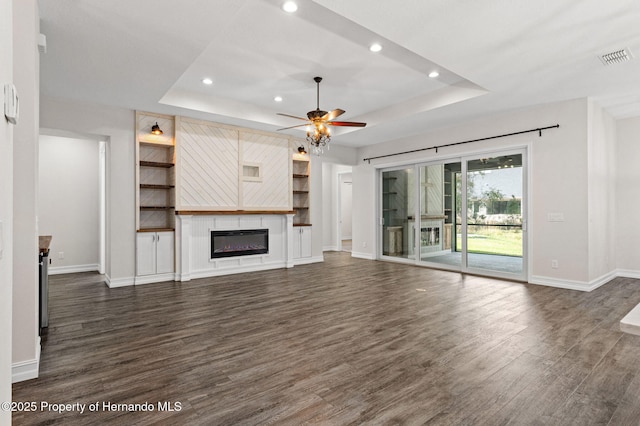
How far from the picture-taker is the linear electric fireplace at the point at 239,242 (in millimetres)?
6395

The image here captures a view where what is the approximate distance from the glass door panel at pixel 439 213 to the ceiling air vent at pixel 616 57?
3044 millimetres

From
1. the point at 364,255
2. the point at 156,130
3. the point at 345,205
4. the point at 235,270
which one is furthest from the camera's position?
the point at 345,205

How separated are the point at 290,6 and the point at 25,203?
270 cm

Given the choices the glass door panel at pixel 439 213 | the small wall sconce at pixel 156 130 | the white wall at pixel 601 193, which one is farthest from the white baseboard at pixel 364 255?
the small wall sconce at pixel 156 130

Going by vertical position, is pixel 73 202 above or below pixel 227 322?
above

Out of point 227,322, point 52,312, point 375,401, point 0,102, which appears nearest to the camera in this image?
point 0,102

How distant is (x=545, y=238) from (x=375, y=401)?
4723mm

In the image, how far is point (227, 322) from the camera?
3.63 metres

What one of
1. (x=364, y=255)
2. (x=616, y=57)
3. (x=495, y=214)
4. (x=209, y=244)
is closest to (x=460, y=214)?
(x=495, y=214)

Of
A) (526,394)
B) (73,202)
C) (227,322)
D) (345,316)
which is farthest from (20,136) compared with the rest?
(73,202)

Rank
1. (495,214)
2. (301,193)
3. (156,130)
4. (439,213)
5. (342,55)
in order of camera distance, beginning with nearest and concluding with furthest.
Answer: (342,55) → (156,130) → (495,214) → (439,213) → (301,193)

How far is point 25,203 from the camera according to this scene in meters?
2.42

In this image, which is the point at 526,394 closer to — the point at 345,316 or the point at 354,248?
the point at 345,316

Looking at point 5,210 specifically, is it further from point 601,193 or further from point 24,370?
point 601,193
